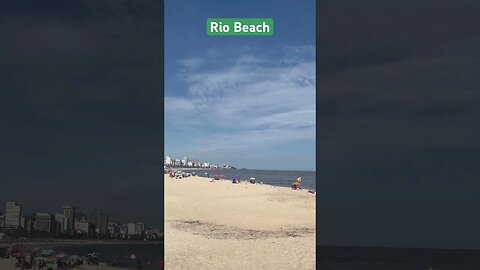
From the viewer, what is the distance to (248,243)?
32.1ft

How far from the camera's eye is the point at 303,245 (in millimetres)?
A: 10453

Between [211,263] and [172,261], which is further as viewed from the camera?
[211,263]
